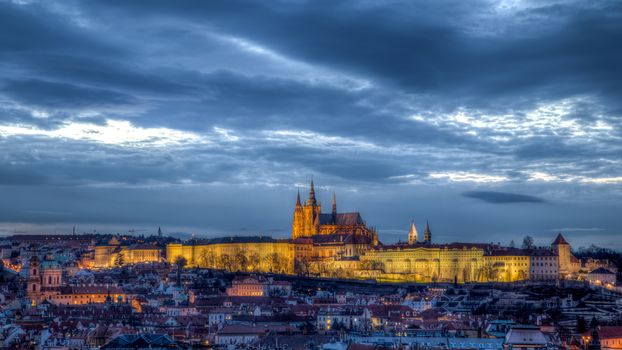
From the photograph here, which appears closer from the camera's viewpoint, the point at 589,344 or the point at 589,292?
the point at 589,344

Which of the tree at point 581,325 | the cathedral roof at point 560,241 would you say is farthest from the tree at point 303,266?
the tree at point 581,325

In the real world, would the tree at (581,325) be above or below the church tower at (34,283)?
below

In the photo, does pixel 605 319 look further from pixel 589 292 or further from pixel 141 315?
pixel 141 315

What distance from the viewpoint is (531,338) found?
3014 inches

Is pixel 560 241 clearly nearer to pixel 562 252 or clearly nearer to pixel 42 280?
pixel 562 252

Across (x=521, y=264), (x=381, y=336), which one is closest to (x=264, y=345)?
(x=381, y=336)

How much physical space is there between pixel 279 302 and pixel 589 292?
37.3 meters

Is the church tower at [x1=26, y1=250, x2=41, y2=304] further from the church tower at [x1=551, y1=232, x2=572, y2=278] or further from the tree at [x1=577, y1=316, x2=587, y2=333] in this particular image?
the church tower at [x1=551, y1=232, x2=572, y2=278]

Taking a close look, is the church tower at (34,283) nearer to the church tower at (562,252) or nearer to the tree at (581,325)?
the tree at (581,325)

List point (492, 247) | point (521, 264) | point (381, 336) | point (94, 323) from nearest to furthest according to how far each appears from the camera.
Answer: point (381, 336) < point (94, 323) < point (521, 264) < point (492, 247)

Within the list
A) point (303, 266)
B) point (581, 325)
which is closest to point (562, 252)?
point (303, 266)

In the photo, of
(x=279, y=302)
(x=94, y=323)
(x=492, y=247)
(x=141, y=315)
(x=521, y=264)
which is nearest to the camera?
(x=94, y=323)

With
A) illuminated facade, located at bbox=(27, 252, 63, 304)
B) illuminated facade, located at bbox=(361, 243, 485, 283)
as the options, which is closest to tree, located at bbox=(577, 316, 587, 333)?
illuminated facade, located at bbox=(27, 252, 63, 304)

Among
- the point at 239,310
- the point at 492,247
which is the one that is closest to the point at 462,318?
the point at 239,310
